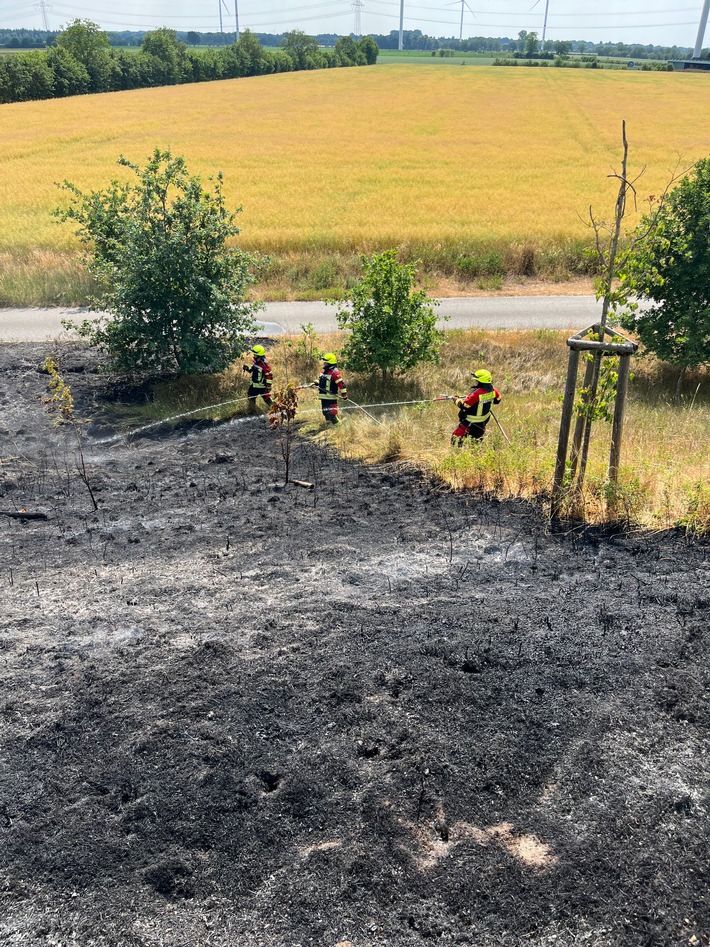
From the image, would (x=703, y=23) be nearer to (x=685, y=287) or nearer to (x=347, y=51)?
(x=347, y=51)

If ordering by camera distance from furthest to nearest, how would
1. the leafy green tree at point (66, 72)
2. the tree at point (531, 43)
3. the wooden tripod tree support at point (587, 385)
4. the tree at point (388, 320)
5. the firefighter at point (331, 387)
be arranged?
the tree at point (531, 43), the leafy green tree at point (66, 72), the tree at point (388, 320), the firefighter at point (331, 387), the wooden tripod tree support at point (587, 385)

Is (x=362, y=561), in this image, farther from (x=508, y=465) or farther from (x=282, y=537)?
(x=508, y=465)

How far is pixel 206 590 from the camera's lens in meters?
6.31

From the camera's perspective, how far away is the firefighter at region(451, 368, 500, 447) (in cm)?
990

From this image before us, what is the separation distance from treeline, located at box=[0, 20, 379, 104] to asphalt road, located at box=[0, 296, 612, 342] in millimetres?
61539

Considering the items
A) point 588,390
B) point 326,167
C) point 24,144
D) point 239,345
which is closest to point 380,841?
point 588,390

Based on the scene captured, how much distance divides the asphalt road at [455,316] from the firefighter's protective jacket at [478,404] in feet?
27.3

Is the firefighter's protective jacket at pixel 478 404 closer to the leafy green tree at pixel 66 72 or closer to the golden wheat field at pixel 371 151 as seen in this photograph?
the golden wheat field at pixel 371 151

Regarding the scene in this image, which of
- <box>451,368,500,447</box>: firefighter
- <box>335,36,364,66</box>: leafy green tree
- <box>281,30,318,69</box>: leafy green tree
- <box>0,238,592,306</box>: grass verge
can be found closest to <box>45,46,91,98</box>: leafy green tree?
<box>281,30,318,69</box>: leafy green tree

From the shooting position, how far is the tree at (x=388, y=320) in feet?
46.3

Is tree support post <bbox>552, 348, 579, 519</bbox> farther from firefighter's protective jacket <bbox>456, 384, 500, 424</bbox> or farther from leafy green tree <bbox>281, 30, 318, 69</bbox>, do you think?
leafy green tree <bbox>281, 30, 318, 69</bbox>

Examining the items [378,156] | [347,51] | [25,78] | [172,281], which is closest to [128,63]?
[25,78]

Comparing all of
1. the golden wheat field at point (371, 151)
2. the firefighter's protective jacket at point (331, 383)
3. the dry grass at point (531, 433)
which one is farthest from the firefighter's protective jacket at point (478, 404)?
the golden wheat field at point (371, 151)

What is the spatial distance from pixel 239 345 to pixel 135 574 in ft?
28.0
